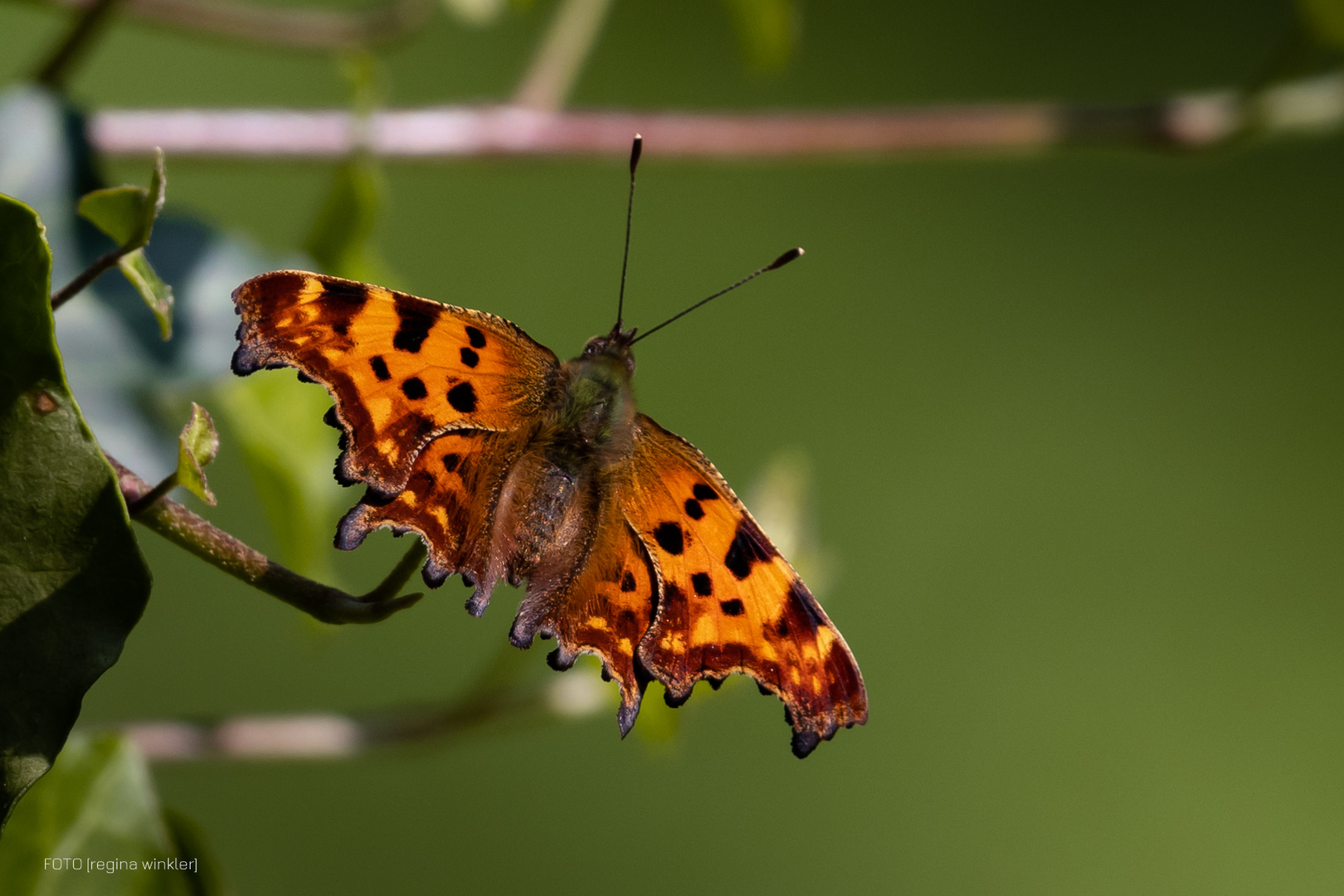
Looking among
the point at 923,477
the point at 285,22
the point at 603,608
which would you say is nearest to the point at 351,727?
the point at 603,608

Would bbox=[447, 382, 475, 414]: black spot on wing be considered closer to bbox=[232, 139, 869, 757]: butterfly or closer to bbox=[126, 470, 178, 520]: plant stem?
bbox=[232, 139, 869, 757]: butterfly

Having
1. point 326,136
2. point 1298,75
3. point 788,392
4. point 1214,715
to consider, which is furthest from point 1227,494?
point 326,136

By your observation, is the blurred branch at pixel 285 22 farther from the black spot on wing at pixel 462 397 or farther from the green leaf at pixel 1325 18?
the green leaf at pixel 1325 18

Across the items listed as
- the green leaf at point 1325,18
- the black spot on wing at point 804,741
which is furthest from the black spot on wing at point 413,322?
the green leaf at point 1325,18

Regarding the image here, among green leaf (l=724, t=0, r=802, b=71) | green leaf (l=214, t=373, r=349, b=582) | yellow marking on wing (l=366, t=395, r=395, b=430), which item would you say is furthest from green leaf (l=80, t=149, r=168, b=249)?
green leaf (l=724, t=0, r=802, b=71)

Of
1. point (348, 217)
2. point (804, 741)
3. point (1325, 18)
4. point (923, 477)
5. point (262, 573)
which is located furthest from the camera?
point (923, 477)

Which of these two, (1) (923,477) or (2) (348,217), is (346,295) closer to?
(2) (348,217)

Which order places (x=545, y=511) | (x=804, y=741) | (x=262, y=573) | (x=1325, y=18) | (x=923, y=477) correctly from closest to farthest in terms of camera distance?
1. (x=262, y=573)
2. (x=804, y=741)
3. (x=545, y=511)
4. (x=1325, y=18)
5. (x=923, y=477)
